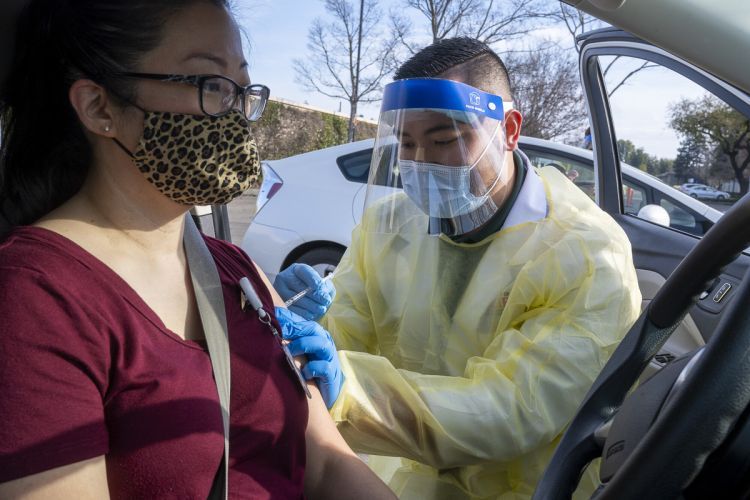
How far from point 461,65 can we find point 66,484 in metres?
1.68

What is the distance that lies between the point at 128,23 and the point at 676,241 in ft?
7.99

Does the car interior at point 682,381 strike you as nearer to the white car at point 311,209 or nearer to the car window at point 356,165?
the white car at point 311,209

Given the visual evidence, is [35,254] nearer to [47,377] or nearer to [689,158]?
[47,377]

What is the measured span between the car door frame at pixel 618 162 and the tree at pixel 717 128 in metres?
0.15

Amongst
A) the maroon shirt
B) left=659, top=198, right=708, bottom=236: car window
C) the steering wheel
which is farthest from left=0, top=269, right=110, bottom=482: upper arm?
left=659, top=198, right=708, bottom=236: car window

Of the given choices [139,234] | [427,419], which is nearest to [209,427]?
[139,234]

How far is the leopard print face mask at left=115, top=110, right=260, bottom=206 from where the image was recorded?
4.33ft

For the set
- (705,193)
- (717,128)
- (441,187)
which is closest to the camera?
(441,187)

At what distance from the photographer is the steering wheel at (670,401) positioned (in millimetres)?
777

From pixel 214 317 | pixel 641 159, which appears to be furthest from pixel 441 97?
pixel 641 159

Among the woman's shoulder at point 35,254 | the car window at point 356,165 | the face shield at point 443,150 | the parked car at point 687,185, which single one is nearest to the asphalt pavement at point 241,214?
the car window at point 356,165

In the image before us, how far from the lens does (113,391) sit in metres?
1.13

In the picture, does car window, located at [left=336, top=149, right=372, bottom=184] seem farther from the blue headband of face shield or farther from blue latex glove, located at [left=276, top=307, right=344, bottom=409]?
blue latex glove, located at [left=276, top=307, right=344, bottom=409]

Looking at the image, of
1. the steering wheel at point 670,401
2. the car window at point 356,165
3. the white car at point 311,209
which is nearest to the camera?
the steering wheel at point 670,401
